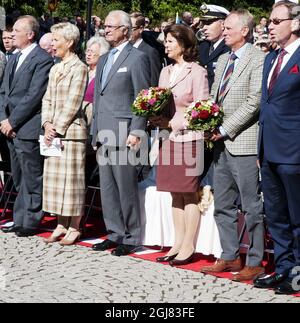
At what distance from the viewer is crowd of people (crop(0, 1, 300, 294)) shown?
20.9ft

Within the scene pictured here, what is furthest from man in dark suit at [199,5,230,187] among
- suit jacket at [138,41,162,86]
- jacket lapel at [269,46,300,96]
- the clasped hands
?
jacket lapel at [269,46,300,96]

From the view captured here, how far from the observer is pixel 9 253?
7.77 m

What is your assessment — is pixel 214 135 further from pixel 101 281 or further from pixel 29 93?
pixel 29 93

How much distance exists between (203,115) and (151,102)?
625mm

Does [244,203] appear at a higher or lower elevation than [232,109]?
lower

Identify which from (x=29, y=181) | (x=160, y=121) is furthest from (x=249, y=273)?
(x=29, y=181)

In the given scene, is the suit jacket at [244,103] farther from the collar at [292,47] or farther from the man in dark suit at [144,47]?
the man in dark suit at [144,47]

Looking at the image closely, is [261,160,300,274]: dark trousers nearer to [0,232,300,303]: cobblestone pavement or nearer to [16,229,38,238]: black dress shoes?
[0,232,300,303]: cobblestone pavement

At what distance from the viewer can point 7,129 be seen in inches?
339

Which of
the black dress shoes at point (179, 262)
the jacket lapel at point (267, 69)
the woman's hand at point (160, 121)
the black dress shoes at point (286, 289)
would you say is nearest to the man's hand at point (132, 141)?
the woman's hand at point (160, 121)

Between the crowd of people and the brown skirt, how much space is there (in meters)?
0.01
